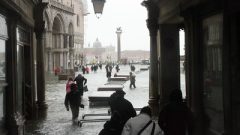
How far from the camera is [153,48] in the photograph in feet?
54.3

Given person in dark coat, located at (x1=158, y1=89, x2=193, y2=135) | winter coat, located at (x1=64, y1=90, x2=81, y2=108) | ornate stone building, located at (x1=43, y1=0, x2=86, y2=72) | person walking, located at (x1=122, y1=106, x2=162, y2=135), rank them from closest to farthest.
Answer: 1. person walking, located at (x1=122, y1=106, x2=162, y2=135)
2. person in dark coat, located at (x1=158, y1=89, x2=193, y2=135)
3. winter coat, located at (x1=64, y1=90, x2=81, y2=108)
4. ornate stone building, located at (x1=43, y1=0, x2=86, y2=72)

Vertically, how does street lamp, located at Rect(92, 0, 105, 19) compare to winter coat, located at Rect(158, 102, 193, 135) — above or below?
above

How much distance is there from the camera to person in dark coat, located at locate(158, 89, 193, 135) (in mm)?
7445

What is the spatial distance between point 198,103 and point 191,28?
1.70 m

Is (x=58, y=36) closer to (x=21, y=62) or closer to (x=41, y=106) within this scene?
(x=41, y=106)

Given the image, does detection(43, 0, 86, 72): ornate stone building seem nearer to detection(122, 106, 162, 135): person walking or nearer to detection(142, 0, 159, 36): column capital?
detection(142, 0, 159, 36): column capital

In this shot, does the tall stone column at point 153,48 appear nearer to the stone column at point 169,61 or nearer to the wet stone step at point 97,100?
the stone column at point 169,61

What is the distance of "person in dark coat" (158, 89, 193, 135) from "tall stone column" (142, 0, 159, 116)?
8.76 m

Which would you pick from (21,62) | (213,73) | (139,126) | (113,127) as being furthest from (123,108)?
(21,62)

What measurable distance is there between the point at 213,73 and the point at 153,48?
7292 millimetres

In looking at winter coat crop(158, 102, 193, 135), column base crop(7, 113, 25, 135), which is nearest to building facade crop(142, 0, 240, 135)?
winter coat crop(158, 102, 193, 135)
